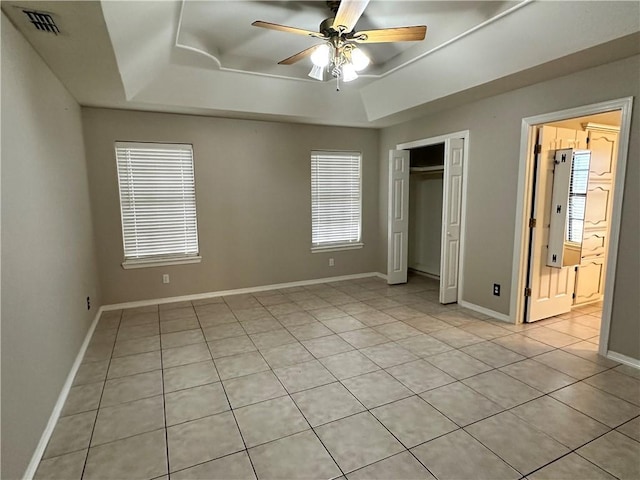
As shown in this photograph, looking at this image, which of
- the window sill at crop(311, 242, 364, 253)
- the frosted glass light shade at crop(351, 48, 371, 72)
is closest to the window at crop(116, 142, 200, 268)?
the window sill at crop(311, 242, 364, 253)

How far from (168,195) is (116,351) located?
2055 millimetres

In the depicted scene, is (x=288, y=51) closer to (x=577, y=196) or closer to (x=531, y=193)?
(x=531, y=193)

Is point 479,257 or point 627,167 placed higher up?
point 627,167

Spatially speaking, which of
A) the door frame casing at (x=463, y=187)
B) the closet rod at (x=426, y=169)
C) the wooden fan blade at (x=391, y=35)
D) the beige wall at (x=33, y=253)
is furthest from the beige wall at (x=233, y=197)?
the wooden fan blade at (x=391, y=35)

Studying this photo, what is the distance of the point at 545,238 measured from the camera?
3738 millimetres

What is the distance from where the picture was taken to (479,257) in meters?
4.14

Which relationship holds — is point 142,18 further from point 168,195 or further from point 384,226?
point 384,226

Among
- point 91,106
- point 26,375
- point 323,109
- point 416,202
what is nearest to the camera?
point 26,375

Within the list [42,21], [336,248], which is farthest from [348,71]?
[336,248]

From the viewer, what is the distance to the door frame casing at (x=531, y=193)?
277cm

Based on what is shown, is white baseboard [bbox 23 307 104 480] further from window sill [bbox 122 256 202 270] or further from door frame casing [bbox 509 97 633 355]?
door frame casing [bbox 509 97 633 355]

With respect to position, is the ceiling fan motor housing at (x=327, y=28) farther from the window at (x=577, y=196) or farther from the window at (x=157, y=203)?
the window at (x=577, y=196)

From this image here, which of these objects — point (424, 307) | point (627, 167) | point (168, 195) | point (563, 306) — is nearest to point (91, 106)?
point (168, 195)

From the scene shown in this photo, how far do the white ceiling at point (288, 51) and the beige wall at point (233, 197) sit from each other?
32 cm
